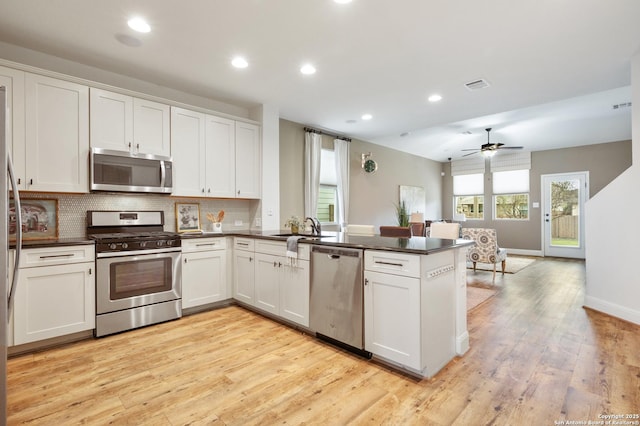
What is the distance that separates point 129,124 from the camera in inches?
130

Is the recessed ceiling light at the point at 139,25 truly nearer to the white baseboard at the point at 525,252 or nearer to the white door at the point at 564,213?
the white door at the point at 564,213

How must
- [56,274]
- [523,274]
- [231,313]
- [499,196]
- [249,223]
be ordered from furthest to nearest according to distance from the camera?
[499,196] → [523,274] → [249,223] → [231,313] → [56,274]

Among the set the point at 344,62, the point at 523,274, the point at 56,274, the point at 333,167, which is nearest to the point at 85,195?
the point at 56,274

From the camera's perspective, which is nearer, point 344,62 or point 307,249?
point 307,249

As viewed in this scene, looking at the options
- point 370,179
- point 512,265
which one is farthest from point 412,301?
point 512,265

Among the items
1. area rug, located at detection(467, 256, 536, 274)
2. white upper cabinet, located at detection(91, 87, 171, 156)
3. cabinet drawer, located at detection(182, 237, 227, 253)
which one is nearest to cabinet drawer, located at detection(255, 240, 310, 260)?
cabinet drawer, located at detection(182, 237, 227, 253)

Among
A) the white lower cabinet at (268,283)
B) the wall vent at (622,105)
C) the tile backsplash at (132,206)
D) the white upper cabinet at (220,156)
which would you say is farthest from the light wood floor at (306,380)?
the wall vent at (622,105)

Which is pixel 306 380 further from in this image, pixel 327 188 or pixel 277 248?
pixel 327 188

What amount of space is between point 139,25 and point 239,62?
3.02ft

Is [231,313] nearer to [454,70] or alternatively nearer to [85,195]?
[85,195]

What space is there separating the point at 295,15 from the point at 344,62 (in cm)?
87

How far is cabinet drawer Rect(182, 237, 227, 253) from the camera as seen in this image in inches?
138

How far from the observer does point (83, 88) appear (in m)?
3.01

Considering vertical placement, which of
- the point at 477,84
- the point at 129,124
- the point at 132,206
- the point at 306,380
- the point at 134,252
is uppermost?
the point at 477,84
